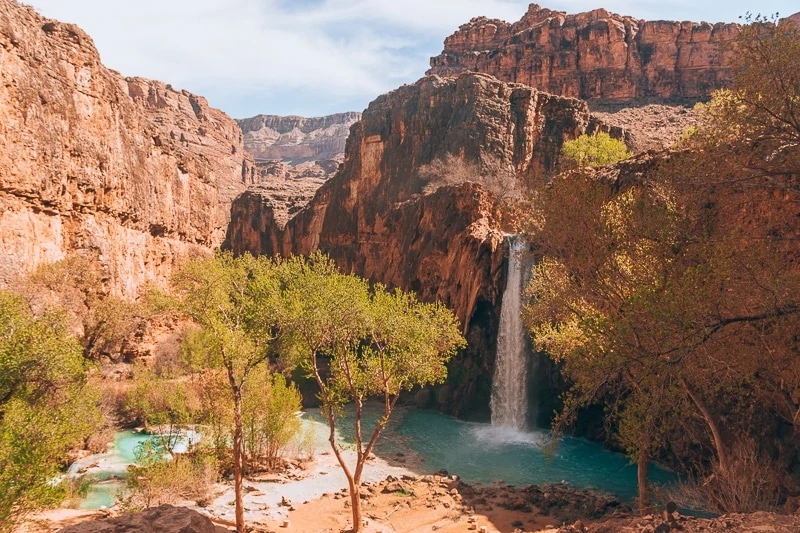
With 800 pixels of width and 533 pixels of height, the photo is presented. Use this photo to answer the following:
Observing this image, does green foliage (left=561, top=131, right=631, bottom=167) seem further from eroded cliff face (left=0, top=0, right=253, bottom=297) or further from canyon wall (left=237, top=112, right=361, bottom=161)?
canyon wall (left=237, top=112, right=361, bottom=161)

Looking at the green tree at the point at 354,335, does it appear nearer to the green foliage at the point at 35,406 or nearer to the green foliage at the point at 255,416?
the green foliage at the point at 255,416

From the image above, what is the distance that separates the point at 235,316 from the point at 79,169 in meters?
30.5

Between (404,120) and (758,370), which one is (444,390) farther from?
(404,120)

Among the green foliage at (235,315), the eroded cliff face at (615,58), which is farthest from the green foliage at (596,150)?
the eroded cliff face at (615,58)

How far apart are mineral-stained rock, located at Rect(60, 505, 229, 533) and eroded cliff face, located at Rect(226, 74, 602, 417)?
91.0 ft

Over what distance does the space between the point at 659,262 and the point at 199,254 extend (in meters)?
59.7

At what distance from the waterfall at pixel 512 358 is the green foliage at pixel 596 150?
58.0 ft

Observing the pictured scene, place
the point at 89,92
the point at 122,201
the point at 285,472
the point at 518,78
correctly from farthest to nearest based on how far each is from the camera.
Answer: the point at 518,78
the point at 122,201
the point at 89,92
the point at 285,472

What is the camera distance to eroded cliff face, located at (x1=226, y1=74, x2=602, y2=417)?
1346 inches

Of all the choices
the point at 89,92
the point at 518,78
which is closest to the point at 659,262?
the point at 89,92

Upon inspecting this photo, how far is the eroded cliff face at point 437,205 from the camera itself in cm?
3419

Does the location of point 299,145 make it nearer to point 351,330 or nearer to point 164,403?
point 164,403

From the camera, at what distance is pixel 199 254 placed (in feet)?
205

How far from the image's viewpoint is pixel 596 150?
44.9 metres
